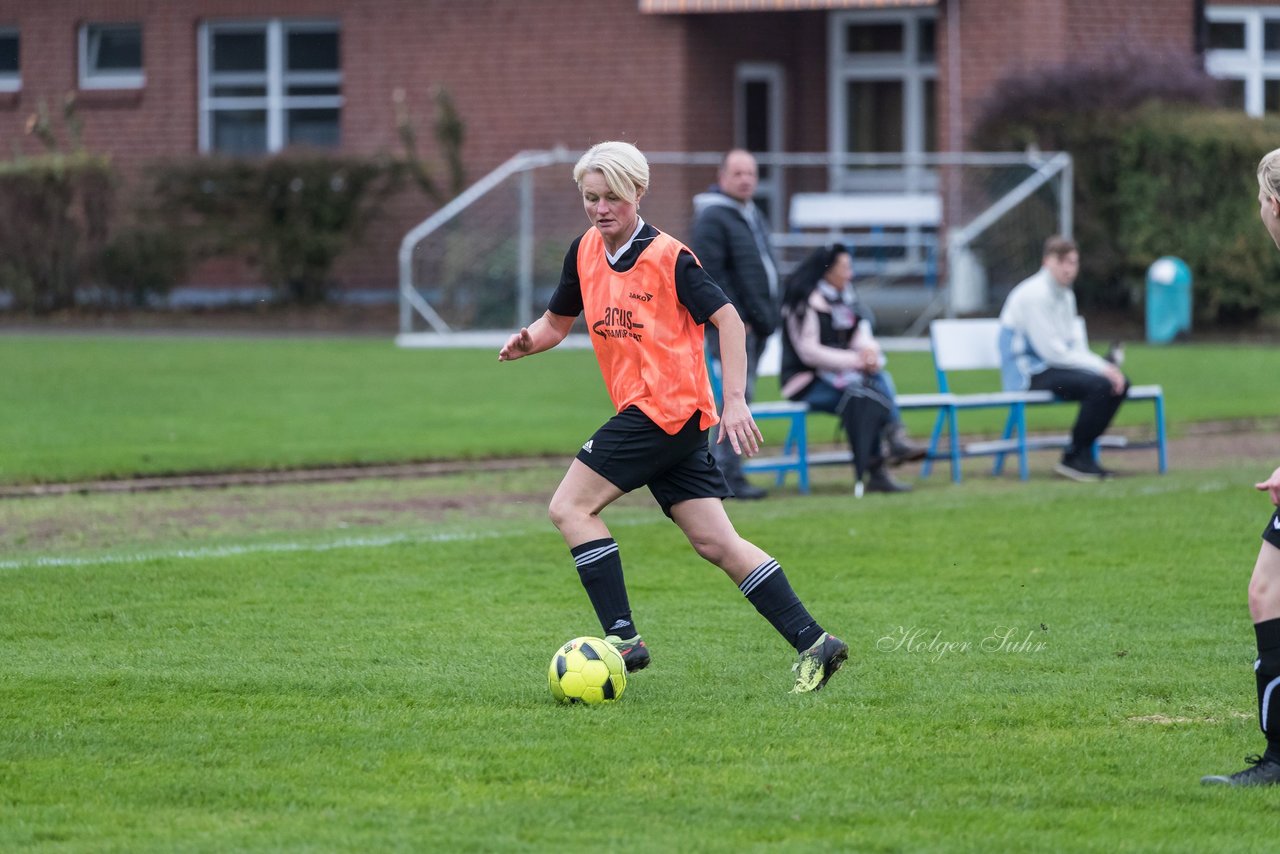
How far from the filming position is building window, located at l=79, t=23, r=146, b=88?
28547 millimetres

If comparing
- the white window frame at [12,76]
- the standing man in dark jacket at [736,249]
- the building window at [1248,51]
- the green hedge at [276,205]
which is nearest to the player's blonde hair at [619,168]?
the standing man in dark jacket at [736,249]

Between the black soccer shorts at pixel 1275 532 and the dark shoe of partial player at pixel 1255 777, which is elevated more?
the black soccer shorts at pixel 1275 532

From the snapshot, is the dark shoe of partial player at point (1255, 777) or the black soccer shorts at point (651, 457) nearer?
the dark shoe of partial player at point (1255, 777)

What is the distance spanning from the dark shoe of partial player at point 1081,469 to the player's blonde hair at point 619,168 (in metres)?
7.16

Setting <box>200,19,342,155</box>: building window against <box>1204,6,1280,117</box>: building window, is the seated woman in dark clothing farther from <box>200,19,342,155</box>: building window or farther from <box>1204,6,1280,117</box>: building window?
<box>200,19,342,155</box>: building window

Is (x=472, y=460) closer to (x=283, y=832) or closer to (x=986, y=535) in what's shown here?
(x=986, y=535)

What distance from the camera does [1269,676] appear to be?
16.8ft

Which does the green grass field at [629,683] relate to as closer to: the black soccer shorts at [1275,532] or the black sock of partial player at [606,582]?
the black sock of partial player at [606,582]

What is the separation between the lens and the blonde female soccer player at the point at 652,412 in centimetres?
630

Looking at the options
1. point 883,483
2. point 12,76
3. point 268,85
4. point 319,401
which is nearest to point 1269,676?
point 883,483

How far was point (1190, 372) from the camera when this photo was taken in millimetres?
18891

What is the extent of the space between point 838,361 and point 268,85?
17.9 meters

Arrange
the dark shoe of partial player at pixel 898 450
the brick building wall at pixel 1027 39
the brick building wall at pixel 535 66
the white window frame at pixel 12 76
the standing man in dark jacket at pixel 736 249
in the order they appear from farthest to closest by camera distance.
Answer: the white window frame at pixel 12 76, the brick building wall at pixel 535 66, the brick building wall at pixel 1027 39, the dark shoe of partial player at pixel 898 450, the standing man in dark jacket at pixel 736 249

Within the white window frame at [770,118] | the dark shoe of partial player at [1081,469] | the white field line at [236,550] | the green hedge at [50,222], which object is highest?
the white window frame at [770,118]
